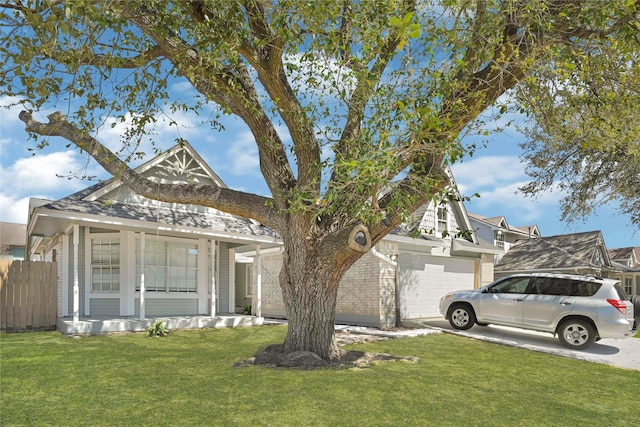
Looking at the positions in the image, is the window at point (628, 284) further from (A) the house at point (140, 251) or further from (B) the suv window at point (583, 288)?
(A) the house at point (140, 251)

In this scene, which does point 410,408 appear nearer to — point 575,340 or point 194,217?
point 575,340

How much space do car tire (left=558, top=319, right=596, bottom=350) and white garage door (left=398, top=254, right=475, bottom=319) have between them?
5409mm

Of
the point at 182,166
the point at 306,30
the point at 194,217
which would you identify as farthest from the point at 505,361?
the point at 182,166

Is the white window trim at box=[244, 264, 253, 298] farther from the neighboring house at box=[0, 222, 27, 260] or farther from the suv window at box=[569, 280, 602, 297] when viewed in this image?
the neighboring house at box=[0, 222, 27, 260]

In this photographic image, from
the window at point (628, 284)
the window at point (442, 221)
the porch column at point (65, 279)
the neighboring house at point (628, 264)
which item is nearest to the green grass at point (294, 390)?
the porch column at point (65, 279)

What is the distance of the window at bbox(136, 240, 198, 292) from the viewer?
14.9m

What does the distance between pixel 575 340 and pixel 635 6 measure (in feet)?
26.7

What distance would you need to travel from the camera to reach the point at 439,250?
21.1 m

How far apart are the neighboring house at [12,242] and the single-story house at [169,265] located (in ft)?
82.4

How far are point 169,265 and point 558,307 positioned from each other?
461 inches

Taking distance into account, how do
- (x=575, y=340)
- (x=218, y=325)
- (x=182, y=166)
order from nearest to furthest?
(x=575, y=340) → (x=218, y=325) → (x=182, y=166)

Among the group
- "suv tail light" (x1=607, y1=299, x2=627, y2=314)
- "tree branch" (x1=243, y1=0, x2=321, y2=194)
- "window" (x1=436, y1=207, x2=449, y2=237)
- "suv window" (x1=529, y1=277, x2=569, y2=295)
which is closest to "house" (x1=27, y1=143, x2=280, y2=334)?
"tree branch" (x1=243, y1=0, x2=321, y2=194)

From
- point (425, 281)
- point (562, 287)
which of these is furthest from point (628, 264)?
point (562, 287)

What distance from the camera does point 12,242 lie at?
125 ft
